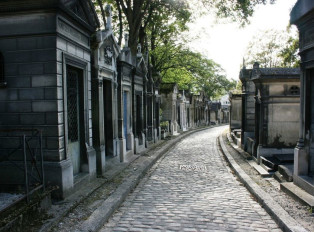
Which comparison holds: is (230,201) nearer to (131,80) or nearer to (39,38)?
(39,38)

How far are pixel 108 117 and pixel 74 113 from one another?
277cm

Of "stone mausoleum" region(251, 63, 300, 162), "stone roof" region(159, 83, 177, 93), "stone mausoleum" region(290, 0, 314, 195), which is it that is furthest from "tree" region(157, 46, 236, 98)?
"stone mausoleum" region(290, 0, 314, 195)

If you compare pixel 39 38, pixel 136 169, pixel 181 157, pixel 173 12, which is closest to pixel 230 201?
pixel 136 169

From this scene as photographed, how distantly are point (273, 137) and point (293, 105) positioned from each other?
1271 millimetres

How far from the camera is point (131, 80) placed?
40.5 feet

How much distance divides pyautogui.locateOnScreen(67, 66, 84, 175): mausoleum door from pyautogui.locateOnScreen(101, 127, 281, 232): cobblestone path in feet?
5.35

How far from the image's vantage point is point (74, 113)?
707 centimetres

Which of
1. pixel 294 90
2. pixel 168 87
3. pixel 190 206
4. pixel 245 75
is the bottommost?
pixel 190 206

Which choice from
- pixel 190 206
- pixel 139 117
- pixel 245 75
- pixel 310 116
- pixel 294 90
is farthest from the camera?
pixel 245 75

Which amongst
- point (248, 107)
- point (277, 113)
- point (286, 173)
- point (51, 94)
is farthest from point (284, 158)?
point (51, 94)

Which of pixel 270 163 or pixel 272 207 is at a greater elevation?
pixel 270 163

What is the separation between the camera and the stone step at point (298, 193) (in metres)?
5.43

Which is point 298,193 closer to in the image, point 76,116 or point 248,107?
point 76,116

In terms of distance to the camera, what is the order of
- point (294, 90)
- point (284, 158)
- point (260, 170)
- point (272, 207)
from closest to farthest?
point (272, 207)
point (260, 170)
point (284, 158)
point (294, 90)
